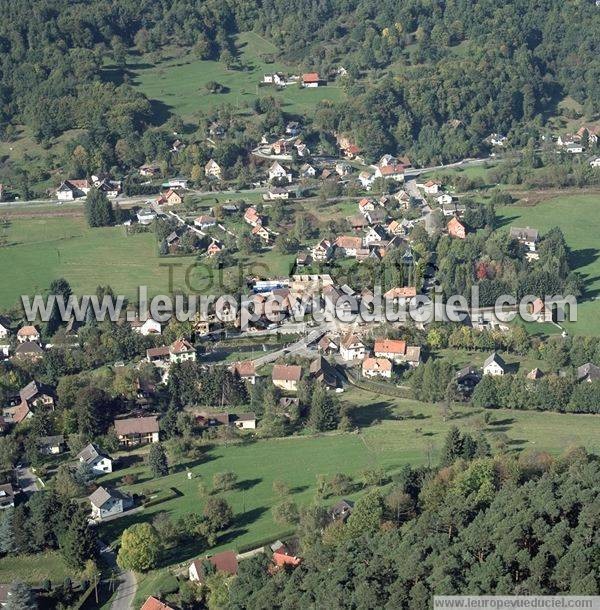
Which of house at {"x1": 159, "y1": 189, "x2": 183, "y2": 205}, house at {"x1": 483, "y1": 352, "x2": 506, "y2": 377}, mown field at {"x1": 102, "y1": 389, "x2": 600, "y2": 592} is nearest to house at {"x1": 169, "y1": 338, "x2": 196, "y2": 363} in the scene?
mown field at {"x1": 102, "y1": 389, "x2": 600, "y2": 592}

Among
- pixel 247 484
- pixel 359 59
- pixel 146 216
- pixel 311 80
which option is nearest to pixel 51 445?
pixel 247 484

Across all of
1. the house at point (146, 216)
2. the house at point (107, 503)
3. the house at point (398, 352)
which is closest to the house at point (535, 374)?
the house at point (398, 352)

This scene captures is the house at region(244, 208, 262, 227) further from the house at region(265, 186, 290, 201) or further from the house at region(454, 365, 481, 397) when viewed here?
the house at region(454, 365, 481, 397)

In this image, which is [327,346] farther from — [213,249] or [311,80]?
[311,80]

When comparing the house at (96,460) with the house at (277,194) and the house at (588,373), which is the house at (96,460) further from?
the house at (277,194)

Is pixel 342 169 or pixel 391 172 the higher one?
pixel 342 169

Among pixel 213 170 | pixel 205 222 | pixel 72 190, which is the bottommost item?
pixel 205 222
